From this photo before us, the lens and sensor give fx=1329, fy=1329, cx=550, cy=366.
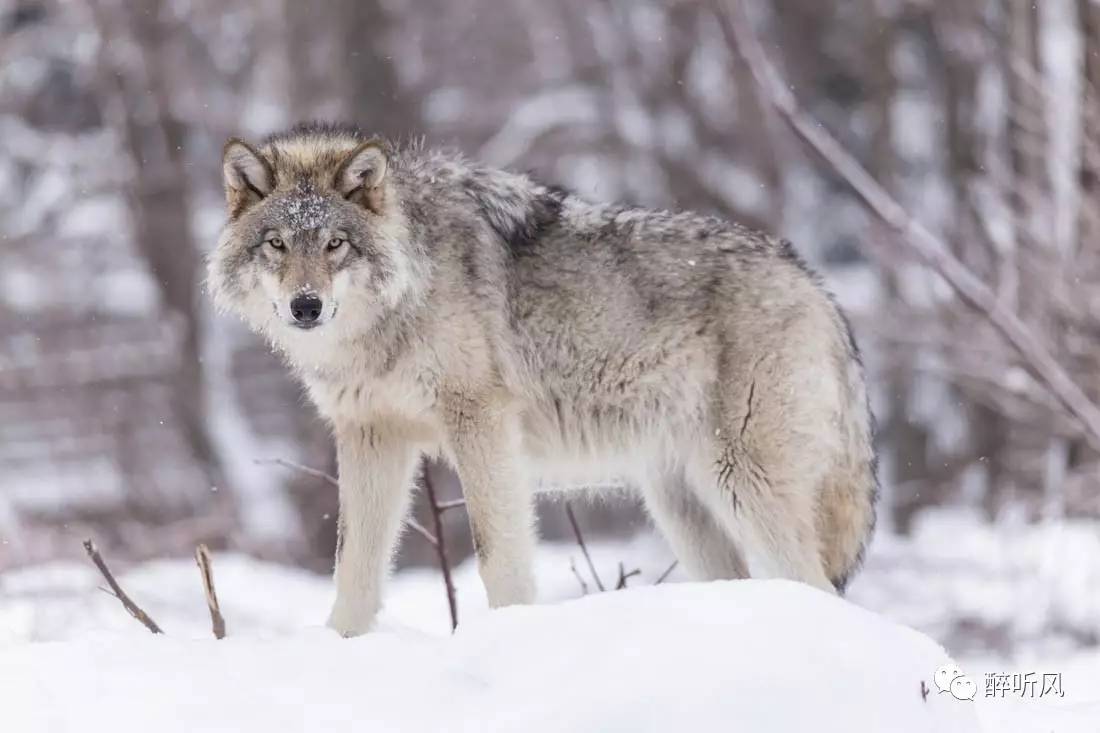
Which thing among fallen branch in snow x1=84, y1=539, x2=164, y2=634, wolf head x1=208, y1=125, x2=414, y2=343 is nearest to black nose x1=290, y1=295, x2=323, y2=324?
wolf head x1=208, y1=125, x2=414, y2=343

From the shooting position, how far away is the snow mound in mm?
2646

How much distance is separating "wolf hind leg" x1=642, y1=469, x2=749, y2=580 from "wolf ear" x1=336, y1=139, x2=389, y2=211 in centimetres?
150

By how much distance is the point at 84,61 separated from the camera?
17.4m

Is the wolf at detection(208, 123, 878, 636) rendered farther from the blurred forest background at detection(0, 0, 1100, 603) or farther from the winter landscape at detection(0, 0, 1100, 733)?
the blurred forest background at detection(0, 0, 1100, 603)

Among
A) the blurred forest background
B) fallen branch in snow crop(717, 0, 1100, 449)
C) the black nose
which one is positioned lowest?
the blurred forest background

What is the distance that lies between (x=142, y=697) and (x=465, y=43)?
18.1 m

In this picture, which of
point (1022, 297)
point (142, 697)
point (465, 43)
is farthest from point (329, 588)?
point (465, 43)

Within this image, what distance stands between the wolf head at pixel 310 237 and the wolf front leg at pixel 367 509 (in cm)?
44

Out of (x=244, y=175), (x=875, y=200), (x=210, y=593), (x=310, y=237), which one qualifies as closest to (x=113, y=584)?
(x=210, y=593)

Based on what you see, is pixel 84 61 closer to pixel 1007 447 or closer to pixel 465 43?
pixel 465 43

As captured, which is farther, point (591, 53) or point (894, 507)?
point (591, 53)

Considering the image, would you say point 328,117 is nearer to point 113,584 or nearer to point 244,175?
point 244,175

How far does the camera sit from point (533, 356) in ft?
15.8

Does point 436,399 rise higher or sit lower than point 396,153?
lower
